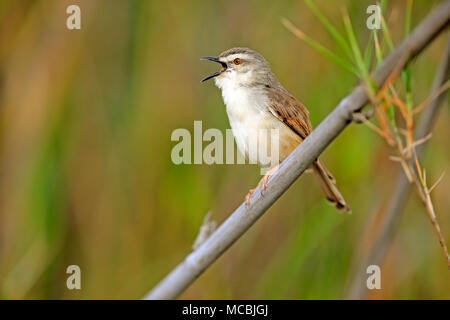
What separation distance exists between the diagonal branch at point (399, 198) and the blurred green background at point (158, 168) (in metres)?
0.58

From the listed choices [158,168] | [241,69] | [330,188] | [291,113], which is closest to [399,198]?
[330,188]

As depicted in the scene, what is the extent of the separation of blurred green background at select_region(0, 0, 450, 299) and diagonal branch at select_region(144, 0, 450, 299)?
4.23 feet

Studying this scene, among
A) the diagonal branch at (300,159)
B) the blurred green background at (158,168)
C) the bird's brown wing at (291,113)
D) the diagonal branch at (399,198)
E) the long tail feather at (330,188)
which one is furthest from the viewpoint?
the blurred green background at (158,168)

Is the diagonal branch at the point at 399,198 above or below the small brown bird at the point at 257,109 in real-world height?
below

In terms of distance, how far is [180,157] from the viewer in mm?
3473

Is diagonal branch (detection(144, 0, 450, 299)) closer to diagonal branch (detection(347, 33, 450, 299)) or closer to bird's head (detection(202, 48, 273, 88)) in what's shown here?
diagonal branch (detection(347, 33, 450, 299))

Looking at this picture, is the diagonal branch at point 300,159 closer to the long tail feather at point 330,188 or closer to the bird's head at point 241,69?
the long tail feather at point 330,188

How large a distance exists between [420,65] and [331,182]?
870 millimetres

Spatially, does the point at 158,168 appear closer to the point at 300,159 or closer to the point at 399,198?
the point at 399,198

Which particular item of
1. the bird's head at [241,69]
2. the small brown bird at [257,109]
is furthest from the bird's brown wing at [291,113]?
the bird's head at [241,69]

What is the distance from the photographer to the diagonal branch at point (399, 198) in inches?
77.1

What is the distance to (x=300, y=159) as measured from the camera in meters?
1.59

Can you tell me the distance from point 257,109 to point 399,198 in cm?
93
